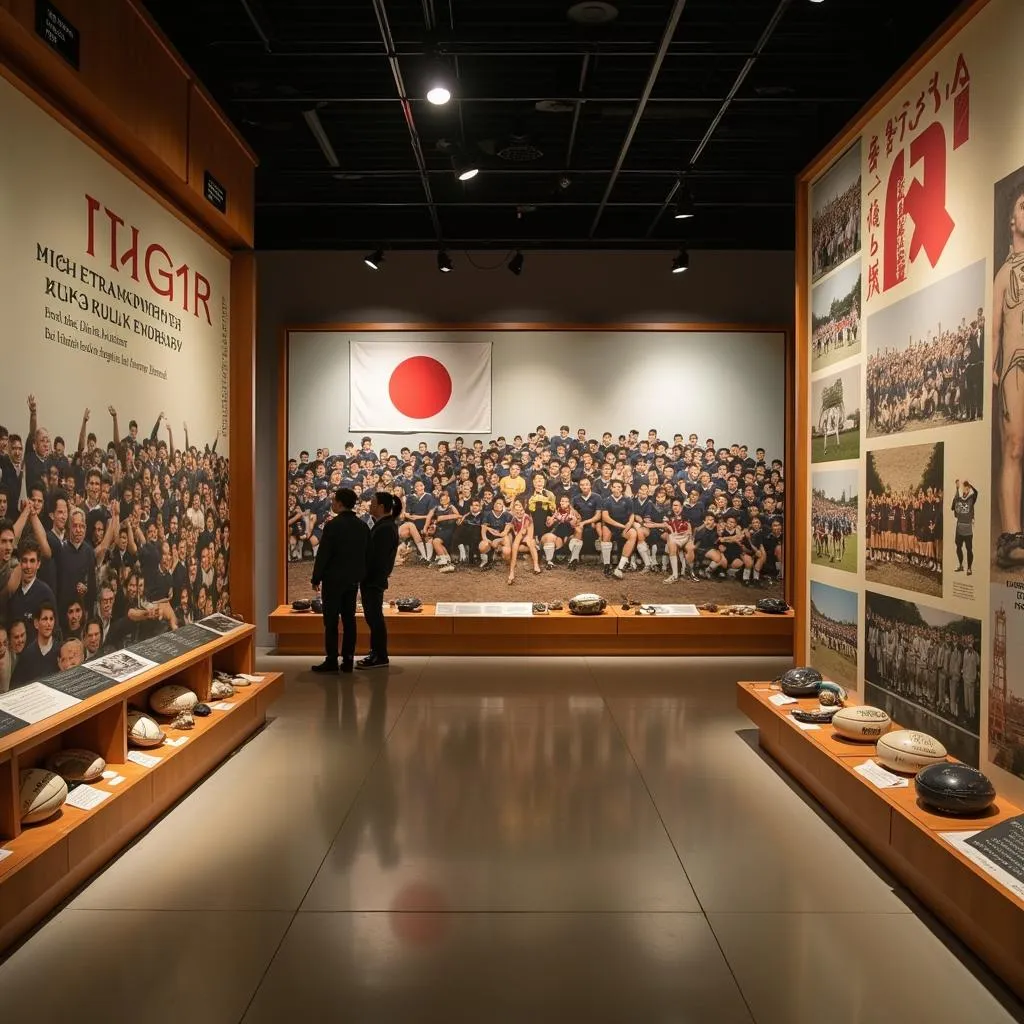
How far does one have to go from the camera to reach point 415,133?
7605 mm

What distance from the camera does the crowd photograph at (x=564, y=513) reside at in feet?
33.9

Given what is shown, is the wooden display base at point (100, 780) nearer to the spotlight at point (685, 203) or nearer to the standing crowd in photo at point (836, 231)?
the standing crowd in photo at point (836, 231)

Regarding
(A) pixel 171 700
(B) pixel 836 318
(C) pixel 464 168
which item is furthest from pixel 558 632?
(A) pixel 171 700

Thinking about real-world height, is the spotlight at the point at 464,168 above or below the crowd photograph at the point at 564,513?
above

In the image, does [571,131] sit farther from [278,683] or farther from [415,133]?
[278,683]

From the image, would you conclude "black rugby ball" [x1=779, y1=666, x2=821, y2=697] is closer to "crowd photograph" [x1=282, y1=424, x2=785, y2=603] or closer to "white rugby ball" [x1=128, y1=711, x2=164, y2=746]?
"white rugby ball" [x1=128, y1=711, x2=164, y2=746]

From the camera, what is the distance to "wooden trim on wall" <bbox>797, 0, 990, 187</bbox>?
4230 mm

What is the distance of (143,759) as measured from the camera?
4.68 meters

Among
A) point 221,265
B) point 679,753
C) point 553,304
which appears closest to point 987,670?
point 679,753

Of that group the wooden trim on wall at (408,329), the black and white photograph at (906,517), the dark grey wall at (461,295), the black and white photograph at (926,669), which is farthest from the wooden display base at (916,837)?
the dark grey wall at (461,295)

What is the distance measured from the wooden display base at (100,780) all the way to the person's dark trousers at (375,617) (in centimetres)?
251

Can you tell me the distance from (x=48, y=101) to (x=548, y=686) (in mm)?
5843

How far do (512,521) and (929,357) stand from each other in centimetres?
623

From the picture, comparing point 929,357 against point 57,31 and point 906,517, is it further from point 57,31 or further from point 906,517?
point 57,31
